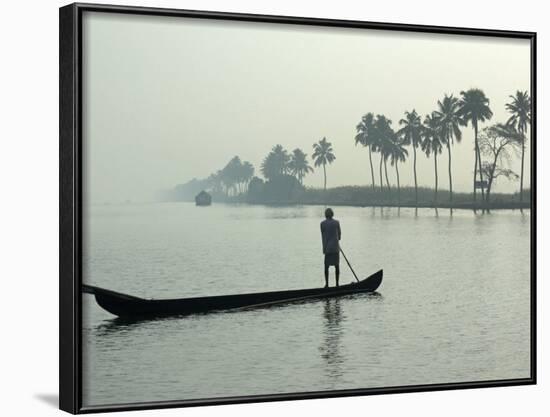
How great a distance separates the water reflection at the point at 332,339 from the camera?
939 cm

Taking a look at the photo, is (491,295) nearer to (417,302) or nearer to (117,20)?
(417,302)

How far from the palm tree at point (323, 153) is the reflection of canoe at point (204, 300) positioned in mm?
806

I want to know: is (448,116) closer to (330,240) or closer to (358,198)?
(358,198)

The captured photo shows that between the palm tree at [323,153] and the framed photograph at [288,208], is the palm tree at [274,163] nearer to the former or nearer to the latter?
the framed photograph at [288,208]

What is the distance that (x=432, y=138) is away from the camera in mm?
9961

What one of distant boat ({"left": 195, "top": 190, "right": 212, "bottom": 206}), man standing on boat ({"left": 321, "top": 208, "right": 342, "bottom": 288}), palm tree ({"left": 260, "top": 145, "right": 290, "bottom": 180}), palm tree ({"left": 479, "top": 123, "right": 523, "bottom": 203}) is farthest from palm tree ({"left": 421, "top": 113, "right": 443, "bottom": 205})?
distant boat ({"left": 195, "top": 190, "right": 212, "bottom": 206})

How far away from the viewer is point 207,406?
9.05 metres

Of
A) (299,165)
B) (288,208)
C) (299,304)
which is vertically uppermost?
(299,165)

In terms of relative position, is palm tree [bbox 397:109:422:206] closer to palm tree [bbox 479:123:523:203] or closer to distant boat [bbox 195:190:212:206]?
palm tree [bbox 479:123:523:203]

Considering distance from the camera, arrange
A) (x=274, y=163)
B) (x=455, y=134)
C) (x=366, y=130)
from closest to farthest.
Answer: (x=274, y=163) → (x=366, y=130) → (x=455, y=134)

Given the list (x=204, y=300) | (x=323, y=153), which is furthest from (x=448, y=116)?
(x=204, y=300)

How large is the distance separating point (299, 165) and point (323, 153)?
0.20 m

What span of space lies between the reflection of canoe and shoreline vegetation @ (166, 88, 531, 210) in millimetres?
597

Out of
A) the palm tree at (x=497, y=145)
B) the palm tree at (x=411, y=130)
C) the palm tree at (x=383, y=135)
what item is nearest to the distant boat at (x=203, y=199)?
the palm tree at (x=383, y=135)
